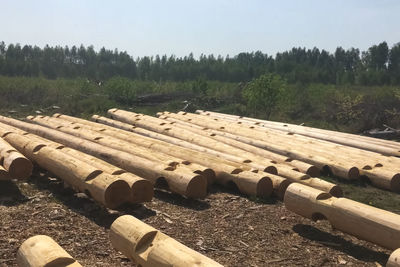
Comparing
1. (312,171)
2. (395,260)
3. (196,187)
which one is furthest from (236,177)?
(395,260)

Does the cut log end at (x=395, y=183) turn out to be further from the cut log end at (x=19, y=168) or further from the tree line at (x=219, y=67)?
the tree line at (x=219, y=67)

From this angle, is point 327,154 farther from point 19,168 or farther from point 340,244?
point 19,168

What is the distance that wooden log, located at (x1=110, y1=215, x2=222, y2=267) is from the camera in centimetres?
395


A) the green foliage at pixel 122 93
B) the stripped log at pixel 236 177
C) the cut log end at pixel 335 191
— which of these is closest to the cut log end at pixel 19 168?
the stripped log at pixel 236 177

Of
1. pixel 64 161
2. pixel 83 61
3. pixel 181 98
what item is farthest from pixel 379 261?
pixel 83 61

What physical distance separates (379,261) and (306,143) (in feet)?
23.3

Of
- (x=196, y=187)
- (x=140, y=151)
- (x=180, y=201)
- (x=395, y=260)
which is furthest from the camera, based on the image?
(x=140, y=151)

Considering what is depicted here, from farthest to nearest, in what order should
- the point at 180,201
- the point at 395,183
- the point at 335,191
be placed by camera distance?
the point at 395,183
the point at 335,191
the point at 180,201

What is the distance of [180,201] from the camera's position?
25.0 feet

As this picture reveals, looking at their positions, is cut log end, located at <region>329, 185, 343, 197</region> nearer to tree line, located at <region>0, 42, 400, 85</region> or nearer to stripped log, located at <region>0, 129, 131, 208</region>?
stripped log, located at <region>0, 129, 131, 208</region>

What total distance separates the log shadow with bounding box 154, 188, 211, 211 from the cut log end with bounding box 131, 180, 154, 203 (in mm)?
788

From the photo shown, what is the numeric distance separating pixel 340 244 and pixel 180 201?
307 cm

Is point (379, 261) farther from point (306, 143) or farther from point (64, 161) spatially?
point (306, 143)

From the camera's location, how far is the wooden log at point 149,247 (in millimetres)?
3951
